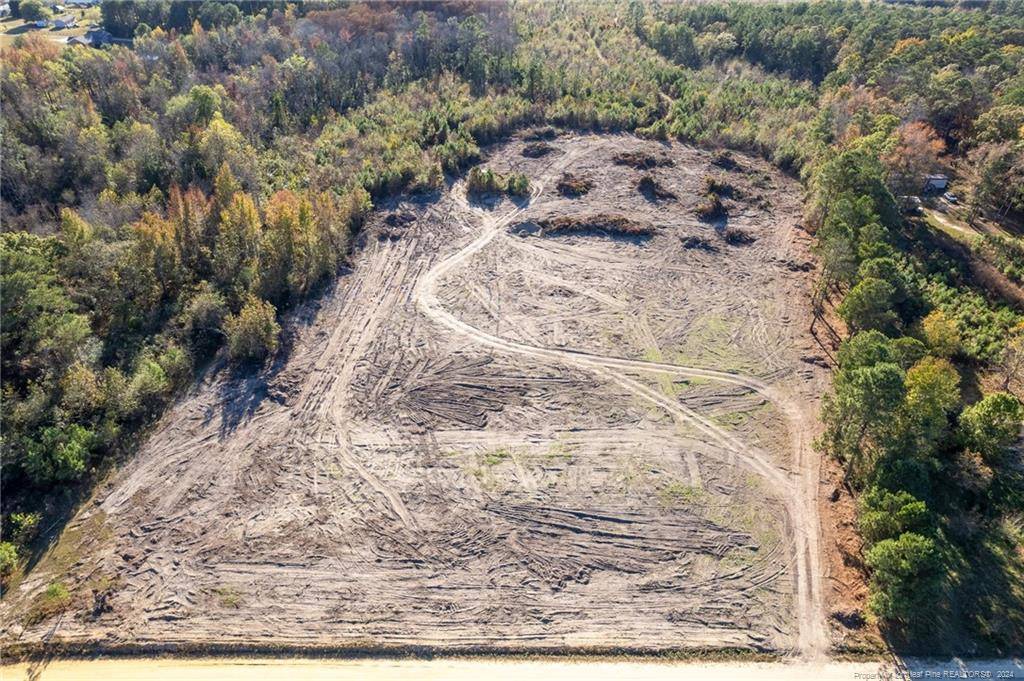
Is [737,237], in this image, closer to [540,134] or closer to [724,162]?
[724,162]

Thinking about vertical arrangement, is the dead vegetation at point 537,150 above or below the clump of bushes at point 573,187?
above

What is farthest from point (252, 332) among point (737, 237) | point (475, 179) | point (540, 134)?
point (540, 134)

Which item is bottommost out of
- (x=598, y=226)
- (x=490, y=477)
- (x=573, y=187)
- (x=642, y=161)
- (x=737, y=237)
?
(x=490, y=477)

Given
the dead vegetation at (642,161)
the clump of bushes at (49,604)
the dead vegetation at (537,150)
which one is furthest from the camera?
the dead vegetation at (537,150)

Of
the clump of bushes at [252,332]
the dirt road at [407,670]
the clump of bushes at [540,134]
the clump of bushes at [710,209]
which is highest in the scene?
the clump of bushes at [540,134]

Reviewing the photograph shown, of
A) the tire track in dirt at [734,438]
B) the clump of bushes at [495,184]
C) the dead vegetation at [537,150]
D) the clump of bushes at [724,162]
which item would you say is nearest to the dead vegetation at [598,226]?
the clump of bushes at [495,184]

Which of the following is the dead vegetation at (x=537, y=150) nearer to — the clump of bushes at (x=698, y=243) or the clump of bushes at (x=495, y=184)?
the clump of bushes at (x=495, y=184)
